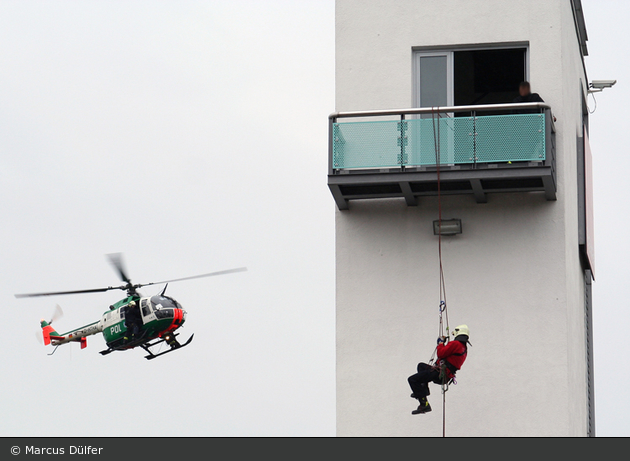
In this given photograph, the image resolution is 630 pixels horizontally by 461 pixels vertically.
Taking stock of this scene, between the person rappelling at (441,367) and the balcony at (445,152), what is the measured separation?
273 cm

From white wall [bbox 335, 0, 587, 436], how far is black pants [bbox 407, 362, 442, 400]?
140cm

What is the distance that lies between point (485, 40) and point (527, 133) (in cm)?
229

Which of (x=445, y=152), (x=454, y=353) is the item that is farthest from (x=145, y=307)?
(x=454, y=353)

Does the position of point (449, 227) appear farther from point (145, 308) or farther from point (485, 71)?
point (145, 308)

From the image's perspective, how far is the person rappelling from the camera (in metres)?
19.5

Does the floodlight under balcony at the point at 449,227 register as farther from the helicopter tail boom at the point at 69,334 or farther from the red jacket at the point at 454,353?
the helicopter tail boom at the point at 69,334

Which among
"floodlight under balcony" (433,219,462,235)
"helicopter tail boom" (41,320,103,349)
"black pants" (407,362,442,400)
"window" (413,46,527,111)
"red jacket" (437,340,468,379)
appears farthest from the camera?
"helicopter tail boom" (41,320,103,349)

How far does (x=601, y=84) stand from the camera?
91.2 ft

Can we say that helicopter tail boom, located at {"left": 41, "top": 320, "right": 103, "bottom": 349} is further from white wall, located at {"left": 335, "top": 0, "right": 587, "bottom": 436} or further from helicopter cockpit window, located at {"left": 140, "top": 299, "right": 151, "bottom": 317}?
white wall, located at {"left": 335, "top": 0, "right": 587, "bottom": 436}

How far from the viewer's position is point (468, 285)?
21.8 m

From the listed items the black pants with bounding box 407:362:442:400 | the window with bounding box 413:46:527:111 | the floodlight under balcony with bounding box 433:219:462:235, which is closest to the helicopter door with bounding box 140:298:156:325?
the window with bounding box 413:46:527:111

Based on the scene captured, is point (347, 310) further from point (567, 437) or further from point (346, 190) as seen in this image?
point (567, 437)

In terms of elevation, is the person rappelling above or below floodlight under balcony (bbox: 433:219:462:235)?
below

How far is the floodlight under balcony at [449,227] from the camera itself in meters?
21.9
